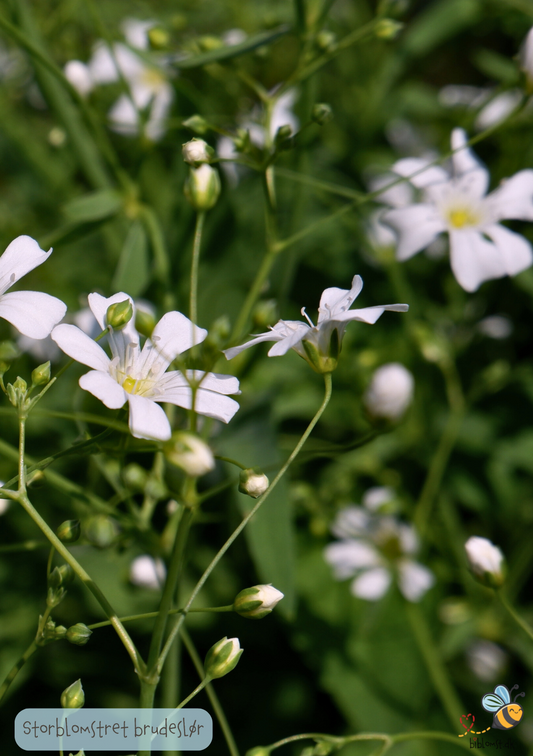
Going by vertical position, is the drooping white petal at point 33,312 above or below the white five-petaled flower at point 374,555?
above

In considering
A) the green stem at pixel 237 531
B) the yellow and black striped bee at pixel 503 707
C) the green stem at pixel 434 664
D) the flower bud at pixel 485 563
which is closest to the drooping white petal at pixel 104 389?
the green stem at pixel 237 531

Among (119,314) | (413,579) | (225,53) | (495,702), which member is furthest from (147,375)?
(413,579)

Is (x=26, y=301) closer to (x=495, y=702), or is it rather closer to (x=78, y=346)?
(x=78, y=346)

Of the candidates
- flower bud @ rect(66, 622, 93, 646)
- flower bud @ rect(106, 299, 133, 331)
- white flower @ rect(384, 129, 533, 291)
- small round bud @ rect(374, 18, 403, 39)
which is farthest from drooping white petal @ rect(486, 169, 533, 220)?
flower bud @ rect(66, 622, 93, 646)

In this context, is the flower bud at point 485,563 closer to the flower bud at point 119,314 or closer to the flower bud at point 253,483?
the flower bud at point 253,483

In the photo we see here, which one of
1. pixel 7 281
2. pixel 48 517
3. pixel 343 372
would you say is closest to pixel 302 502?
pixel 343 372

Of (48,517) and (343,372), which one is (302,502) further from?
(48,517)

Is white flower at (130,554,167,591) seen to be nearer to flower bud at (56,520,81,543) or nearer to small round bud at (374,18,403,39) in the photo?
flower bud at (56,520,81,543)
